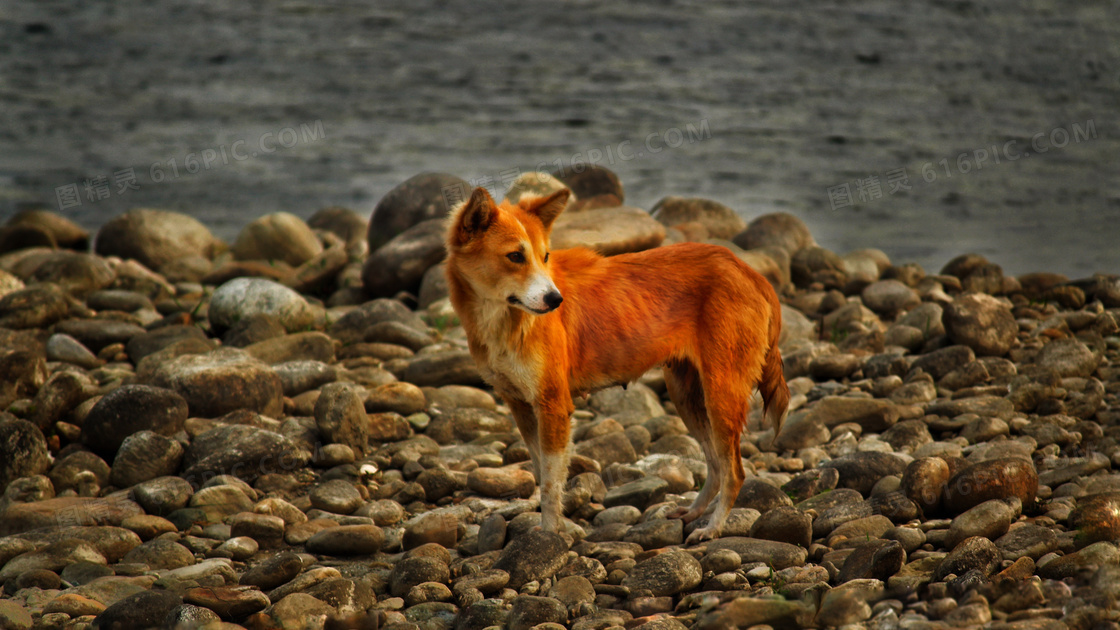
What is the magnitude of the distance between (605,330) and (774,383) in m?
1.17

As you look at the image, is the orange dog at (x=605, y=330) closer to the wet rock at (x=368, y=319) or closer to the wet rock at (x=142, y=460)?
the wet rock at (x=142, y=460)

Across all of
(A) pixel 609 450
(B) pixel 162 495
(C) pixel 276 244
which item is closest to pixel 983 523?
(A) pixel 609 450

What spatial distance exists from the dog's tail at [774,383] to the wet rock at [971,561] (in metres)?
1.52

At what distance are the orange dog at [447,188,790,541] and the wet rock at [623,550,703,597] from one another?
0.58m

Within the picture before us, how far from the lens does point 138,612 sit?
435 centimetres

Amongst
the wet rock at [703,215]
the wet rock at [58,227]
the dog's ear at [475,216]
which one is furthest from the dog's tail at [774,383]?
the wet rock at [58,227]

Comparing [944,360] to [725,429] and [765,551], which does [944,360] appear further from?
[765,551]

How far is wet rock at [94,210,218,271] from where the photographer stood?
14016 millimetres

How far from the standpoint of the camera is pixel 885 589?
4469 mm

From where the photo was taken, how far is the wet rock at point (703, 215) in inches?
518

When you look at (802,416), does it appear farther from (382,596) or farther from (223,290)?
(223,290)

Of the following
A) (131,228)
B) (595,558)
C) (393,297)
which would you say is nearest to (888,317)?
(393,297)

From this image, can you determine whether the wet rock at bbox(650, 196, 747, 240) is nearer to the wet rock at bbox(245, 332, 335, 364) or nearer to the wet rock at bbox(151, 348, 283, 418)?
the wet rock at bbox(245, 332, 335, 364)

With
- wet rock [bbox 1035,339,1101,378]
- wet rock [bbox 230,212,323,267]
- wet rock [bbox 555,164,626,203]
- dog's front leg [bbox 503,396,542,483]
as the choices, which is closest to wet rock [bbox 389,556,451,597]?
dog's front leg [bbox 503,396,542,483]
